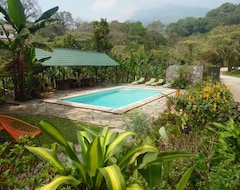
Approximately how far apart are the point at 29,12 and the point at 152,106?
36.1m

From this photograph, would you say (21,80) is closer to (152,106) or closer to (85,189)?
(152,106)

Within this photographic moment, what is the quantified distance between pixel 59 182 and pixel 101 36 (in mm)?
23016

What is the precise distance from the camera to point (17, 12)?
9.17 meters

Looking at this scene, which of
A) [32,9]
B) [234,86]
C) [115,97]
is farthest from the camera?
[32,9]

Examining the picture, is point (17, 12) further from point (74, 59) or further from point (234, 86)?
point (234, 86)

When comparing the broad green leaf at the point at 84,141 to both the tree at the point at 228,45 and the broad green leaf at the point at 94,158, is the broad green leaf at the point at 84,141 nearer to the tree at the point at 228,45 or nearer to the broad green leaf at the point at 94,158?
the broad green leaf at the point at 94,158

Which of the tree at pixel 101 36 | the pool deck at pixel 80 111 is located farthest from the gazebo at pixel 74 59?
the tree at pixel 101 36

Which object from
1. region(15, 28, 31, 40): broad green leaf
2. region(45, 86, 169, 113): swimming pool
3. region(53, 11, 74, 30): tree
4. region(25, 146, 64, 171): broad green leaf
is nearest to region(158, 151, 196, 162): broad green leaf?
region(25, 146, 64, 171): broad green leaf

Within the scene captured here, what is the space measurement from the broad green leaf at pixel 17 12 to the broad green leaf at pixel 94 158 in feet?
29.3

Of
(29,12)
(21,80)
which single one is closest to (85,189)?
(21,80)

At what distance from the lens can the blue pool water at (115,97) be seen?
12286mm

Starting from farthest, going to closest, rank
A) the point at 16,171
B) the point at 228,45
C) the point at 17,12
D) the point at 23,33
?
the point at 228,45
the point at 17,12
the point at 23,33
the point at 16,171

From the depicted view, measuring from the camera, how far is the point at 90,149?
206 cm

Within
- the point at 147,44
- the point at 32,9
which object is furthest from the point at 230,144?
the point at 32,9
